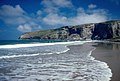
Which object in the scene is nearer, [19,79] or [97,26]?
[19,79]

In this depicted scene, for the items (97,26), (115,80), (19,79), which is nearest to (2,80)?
(19,79)

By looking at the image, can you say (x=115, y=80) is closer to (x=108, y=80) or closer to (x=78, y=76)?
(x=108, y=80)

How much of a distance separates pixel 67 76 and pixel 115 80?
2.78m

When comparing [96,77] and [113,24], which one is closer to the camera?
[96,77]

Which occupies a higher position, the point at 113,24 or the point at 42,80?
the point at 113,24

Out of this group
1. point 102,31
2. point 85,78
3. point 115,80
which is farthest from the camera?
point 102,31

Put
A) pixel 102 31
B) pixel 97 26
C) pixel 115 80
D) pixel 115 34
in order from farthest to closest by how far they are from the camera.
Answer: pixel 97 26
pixel 102 31
pixel 115 34
pixel 115 80

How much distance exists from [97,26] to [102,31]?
14.3m

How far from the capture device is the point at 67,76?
11.8m

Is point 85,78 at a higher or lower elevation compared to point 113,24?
lower

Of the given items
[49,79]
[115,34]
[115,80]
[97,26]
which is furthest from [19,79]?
[97,26]

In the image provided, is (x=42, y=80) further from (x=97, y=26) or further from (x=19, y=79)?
(x=97, y=26)

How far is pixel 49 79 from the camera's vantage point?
36.4ft

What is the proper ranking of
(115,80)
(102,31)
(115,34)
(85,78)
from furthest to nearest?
(102,31)
(115,34)
(85,78)
(115,80)
